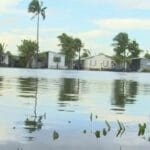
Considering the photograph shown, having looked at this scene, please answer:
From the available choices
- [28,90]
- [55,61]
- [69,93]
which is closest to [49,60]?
[55,61]

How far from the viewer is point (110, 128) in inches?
572

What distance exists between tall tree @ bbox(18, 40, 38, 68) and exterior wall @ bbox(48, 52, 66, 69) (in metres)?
4.93

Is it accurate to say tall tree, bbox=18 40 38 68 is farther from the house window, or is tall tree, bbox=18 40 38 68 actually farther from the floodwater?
the floodwater

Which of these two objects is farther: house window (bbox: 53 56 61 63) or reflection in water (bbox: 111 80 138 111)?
house window (bbox: 53 56 61 63)

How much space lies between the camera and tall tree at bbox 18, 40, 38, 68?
171m

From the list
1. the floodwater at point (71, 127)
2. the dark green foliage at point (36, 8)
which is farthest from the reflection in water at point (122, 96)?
the dark green foliage at point (36, 8)

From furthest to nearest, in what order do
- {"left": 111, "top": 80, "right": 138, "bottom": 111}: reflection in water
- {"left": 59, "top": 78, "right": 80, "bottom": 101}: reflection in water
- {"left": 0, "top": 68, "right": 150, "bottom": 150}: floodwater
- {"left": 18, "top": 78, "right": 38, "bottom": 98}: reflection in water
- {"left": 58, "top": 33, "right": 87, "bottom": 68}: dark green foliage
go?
{"left": 58, "top": 33, "right": 87, "bottom": 68}: dark green foliage, {"left": 18, "top": 78, "right": 38, "bottom": 98}: reflection in water, {"left": 59, "top": 78, "right": 80, "bottom": 101}: reflection in water, {"left": 111, "top": 80, "right": 138, "bottom": 111}: reflection in water, {"left": 0, "top": 68, "right": 150, "bottom": 150}: floodwater

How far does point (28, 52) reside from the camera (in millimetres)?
171375

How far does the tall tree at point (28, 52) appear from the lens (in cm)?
17138

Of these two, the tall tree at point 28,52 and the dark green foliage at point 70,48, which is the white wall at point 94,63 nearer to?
the dark green foliage at point 70,48

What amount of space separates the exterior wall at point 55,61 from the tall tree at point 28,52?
4929mm

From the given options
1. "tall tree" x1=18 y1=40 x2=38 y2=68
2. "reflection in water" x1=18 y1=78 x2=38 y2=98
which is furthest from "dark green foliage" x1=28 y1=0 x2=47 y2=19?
"reflection in water" x1=18 y1=78 x2=38 y2=98

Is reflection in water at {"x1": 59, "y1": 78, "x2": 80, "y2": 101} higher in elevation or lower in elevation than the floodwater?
higher

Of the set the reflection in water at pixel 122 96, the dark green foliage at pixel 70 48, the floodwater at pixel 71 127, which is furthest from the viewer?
the dark green foliage at pixel 70 48
